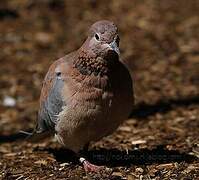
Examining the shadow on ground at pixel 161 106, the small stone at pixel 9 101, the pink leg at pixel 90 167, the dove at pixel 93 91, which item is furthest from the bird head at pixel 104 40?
the small stone at pixel 9 101

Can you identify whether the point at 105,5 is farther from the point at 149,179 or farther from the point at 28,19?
the point at 149,179

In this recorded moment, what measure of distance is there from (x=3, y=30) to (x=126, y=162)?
562cm

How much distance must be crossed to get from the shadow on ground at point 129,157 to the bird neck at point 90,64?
940 mm

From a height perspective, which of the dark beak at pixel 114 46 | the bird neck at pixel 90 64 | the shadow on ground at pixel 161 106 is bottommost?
the shadow on ground at pixel 161 106

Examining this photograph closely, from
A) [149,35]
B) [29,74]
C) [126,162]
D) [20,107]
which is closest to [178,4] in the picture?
[149,35]

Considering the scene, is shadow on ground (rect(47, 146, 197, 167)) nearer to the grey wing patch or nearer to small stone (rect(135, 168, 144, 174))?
small stone (rect(135, 168, 144, 174))

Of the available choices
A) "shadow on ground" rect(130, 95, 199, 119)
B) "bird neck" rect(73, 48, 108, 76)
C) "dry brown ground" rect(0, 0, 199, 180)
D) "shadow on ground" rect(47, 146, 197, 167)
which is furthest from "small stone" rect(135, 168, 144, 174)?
"shadow on ground" rect(130, 95, 199, 119)

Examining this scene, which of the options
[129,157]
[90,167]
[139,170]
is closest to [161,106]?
[129,157]

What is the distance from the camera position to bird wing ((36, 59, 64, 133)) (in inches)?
213

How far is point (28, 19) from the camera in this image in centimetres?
1107

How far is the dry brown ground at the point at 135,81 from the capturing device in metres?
5.79

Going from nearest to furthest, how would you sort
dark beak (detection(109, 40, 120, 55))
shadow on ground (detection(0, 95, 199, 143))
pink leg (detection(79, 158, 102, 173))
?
dark beak (detection(109, 40, 120, 55))
pink leg (detection(79, 158, 102, 173))
shadow on ground (detection(0, 95, 199, 143))

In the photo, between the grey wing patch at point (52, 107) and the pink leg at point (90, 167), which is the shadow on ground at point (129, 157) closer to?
the pink leg at point (90, 167)

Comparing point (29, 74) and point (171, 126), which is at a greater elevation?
point (29, 74)
